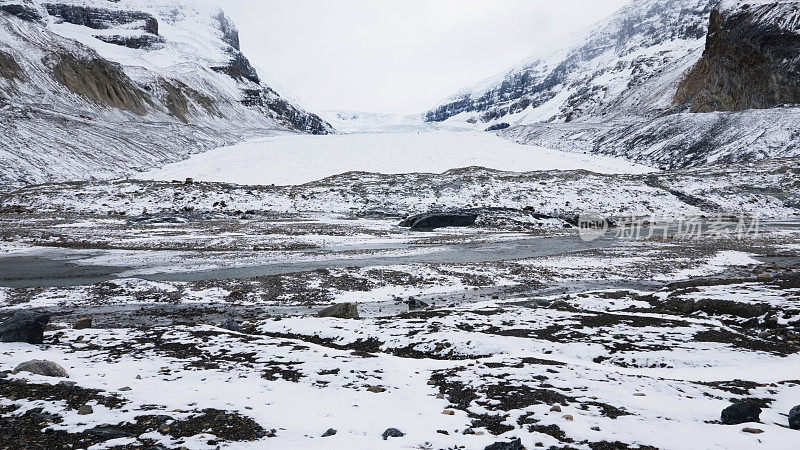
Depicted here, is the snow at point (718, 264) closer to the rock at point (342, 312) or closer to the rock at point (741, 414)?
the rock at point (342, 312)

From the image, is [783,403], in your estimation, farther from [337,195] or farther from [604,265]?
[337,195]

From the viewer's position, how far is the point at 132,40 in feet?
539

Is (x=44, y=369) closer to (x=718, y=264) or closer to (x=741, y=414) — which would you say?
(x=741, y=414)

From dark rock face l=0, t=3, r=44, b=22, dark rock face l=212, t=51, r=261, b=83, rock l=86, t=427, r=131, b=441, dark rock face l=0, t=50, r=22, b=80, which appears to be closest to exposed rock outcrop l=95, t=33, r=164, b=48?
dark rock face l=0, t=3, r=44, b=22

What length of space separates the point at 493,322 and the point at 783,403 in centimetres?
614

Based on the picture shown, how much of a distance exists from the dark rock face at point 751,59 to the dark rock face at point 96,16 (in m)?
200

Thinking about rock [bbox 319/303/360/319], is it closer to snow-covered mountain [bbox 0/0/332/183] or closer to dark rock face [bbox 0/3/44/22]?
snow-covered mountain [bbox 0/0/332/183]

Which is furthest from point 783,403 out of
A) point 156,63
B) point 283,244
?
point 156,63

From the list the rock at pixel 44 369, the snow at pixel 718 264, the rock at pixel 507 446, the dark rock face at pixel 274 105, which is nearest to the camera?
the rock at pixel 507 446

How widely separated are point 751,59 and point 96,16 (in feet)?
730

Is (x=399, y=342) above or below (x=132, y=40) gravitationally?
below

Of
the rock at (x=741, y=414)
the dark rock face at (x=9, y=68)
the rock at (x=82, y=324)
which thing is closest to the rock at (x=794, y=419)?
the rock at (x=741, y=414)

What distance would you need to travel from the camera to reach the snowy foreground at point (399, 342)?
563 cm

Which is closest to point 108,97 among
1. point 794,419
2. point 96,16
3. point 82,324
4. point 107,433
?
point 96,16
